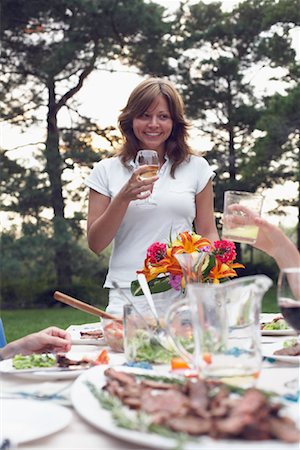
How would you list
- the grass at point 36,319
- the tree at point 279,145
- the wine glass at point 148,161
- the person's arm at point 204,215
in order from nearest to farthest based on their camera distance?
the wine glass at point 148,161 < the person's arm at point 204,215 < the grass at point 36,319 < the tree at point 279,145

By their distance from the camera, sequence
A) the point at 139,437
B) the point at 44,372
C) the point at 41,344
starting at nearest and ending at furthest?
the point at 139,437 < the point at 44,372 < the point at 41,344

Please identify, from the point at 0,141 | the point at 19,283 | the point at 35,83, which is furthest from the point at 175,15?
the point at 19,283

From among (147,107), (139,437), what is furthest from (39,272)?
(139,437)

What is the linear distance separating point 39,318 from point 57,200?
211 cm

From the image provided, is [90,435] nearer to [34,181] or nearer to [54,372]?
[54,372]

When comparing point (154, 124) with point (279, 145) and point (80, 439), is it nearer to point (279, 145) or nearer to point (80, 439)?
point (80, 439)

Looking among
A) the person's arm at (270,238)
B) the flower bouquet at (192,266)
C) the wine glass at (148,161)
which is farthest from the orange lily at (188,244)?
the wine glass at (148,161)

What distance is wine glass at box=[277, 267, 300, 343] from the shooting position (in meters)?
1.17

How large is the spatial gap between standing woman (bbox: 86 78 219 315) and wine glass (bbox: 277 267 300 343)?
1093 millimetres

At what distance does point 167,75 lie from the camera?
1272 centimetres

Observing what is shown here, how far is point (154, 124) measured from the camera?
7.86ft

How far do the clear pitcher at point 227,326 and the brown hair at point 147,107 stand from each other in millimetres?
1459

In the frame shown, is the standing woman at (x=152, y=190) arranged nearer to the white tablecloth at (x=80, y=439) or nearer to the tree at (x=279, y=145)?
the white tablecloth at (x=80, y=439)

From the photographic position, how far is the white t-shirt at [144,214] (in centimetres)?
245
